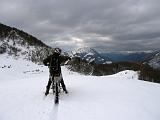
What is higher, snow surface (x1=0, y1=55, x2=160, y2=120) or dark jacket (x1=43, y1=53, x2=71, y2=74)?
dark jacket (x1=43, y1=53, x2=71, y2=74)

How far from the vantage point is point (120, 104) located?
1127 centimetres

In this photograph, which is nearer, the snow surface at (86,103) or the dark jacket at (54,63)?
the snow surface at (86,103)

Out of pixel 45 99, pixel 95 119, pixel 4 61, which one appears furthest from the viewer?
pixel 4 61

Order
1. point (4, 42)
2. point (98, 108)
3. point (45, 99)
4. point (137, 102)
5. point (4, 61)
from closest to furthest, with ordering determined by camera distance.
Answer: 1. point (98, 108)
2. point (137, 102)
3. point (45, 99)
4. point (4, 61)
5. point (4, 42)

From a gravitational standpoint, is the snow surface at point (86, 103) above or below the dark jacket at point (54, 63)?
below

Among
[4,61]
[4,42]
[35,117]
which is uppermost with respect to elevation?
[4,42]

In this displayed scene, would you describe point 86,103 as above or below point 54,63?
below

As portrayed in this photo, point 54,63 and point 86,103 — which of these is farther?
point 54,63

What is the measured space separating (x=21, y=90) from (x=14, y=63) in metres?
24.8

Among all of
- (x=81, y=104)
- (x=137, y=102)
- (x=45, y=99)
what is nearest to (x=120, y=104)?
(x=137, y=102)

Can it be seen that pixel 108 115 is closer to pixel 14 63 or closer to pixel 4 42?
pixel 14 63

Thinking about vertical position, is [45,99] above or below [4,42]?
below

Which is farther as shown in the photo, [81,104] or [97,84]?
[97,84]

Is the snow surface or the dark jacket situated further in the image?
the dark jacket
